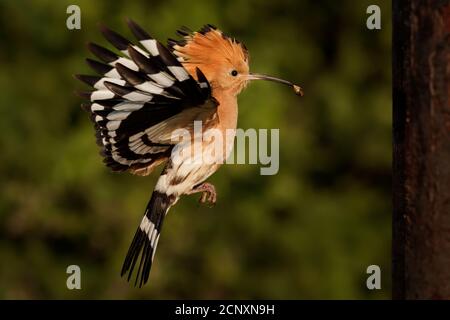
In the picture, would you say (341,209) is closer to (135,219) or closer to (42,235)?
(135,219)

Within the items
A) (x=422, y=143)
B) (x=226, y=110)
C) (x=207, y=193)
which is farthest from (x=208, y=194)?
(x=422, y=143)

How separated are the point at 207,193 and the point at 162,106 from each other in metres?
0.30

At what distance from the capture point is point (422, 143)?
2.36 m

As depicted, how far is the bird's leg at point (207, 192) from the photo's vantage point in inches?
107

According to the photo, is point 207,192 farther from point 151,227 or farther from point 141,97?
point 141,97

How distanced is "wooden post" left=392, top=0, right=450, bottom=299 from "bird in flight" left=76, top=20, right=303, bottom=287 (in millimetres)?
358

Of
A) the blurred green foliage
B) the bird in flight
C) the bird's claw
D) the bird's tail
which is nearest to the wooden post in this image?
the bird in flight

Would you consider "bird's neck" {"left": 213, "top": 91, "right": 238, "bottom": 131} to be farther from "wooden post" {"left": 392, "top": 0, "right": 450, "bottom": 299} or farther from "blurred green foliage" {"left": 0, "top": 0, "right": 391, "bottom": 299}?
"blurred green foliage" {"left": 0, "top": 0, "right": 391, "bottom": 299}

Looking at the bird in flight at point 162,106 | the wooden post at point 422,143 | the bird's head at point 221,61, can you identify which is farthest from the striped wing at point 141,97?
the wooden post at point 422,143

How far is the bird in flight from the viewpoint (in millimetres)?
2551

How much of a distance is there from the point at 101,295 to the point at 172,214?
2.48 ft

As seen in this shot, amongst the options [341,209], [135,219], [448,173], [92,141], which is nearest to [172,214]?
[135,219]

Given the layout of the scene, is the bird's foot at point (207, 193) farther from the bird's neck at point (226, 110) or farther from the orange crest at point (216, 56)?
the orange crest at point (216, 56)

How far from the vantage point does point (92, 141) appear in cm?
577
